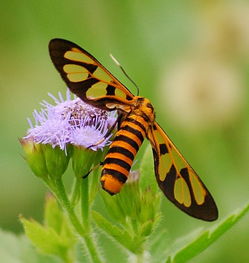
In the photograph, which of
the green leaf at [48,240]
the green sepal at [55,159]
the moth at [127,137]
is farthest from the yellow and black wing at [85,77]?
the green leaf at [48,240]

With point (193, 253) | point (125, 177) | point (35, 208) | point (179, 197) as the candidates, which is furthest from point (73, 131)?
point (35, 208)

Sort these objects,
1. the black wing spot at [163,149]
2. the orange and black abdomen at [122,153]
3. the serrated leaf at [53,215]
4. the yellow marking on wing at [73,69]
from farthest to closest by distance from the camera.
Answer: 1. the serrated leaf at [53,215]
2. the yellow marking on wing at [73,69]
3. the black wing spot at [163,149]
4. the orange and black abdomen at [122,153]

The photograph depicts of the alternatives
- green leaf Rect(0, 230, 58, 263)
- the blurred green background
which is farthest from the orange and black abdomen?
the blurred green background

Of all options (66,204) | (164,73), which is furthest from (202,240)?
(164,73)

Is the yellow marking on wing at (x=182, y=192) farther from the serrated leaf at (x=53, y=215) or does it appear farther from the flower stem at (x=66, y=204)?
the serrated leaf at (x=53, y=215)

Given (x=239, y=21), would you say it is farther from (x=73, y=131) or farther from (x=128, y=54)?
(x=73, y=131)
